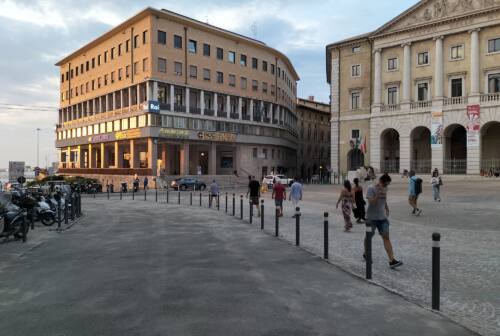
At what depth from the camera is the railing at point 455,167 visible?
4478 cm

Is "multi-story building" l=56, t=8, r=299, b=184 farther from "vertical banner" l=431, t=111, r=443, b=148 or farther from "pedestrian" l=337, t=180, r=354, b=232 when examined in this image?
"pedestrian" l=337, t=180, r=354, b=232

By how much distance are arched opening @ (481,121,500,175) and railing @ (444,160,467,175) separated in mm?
1769

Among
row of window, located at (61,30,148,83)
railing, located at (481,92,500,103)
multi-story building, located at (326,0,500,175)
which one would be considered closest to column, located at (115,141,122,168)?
row of window, located at (61,30,148,83)

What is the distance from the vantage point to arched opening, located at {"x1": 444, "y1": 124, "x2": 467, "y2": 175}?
45.2m

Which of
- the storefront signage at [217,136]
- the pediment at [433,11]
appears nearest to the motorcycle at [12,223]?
the storefront signage at [217,136]

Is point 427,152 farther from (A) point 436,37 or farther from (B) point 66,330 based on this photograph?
(B) point 66,330

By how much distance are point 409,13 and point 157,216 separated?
4093 centimetres

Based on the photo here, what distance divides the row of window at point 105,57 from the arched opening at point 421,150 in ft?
114

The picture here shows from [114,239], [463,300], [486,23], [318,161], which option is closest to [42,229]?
[114,239]

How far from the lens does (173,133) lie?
177 ft

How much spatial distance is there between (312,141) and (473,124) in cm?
4936

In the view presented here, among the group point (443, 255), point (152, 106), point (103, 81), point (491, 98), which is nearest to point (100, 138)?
point (103, 81)

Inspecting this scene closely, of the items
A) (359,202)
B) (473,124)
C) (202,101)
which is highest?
(202,101)

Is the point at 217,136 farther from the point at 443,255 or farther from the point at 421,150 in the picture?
the point at 443,255
